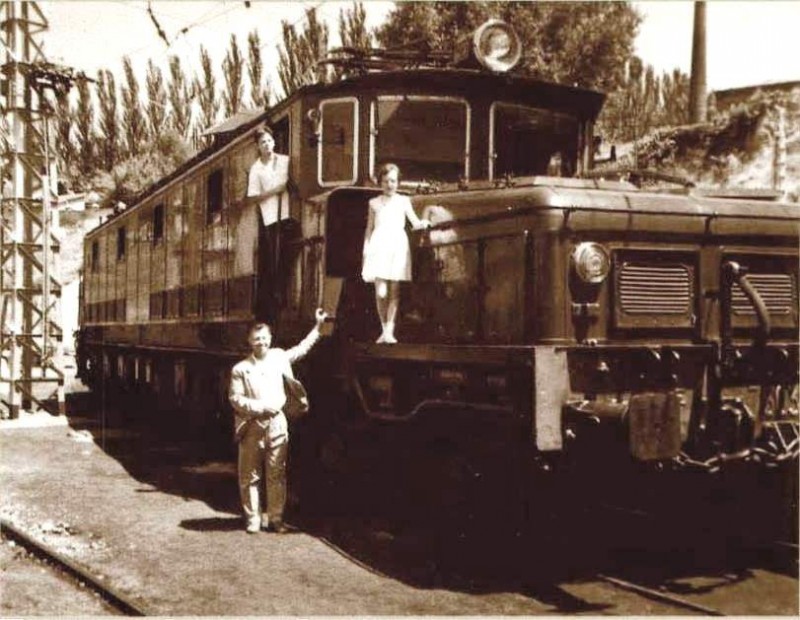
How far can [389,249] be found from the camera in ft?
21.8

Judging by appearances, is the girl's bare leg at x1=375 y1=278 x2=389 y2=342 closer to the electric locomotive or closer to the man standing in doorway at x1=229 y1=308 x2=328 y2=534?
the electric locomotive

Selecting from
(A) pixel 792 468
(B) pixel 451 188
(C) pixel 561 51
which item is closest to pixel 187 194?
(B) pixel 451 188

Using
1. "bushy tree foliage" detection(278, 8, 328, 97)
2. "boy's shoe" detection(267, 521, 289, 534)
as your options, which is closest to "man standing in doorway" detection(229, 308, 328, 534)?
"boy's shoe" detection(267, 521, 289, 534)

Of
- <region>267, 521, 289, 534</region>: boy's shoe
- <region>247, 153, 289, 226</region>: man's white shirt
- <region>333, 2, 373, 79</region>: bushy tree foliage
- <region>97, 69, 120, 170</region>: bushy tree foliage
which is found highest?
<region>333, 2, 373, 79</region>: bushy tree foliage

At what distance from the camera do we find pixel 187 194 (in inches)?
463

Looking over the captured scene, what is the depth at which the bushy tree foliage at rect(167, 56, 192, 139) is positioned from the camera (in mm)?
27859

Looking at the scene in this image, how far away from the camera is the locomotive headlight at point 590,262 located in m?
5.73

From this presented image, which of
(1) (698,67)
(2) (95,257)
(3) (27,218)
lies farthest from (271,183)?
(2) (95,257)

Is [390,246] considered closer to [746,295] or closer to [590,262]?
[590,262]

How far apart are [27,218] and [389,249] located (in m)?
10.6

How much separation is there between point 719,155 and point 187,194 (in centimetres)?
1542

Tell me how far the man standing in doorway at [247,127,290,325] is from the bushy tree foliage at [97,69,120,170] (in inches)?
833

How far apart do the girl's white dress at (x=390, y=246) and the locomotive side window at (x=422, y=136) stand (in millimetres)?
887

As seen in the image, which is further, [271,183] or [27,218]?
[27,218]
